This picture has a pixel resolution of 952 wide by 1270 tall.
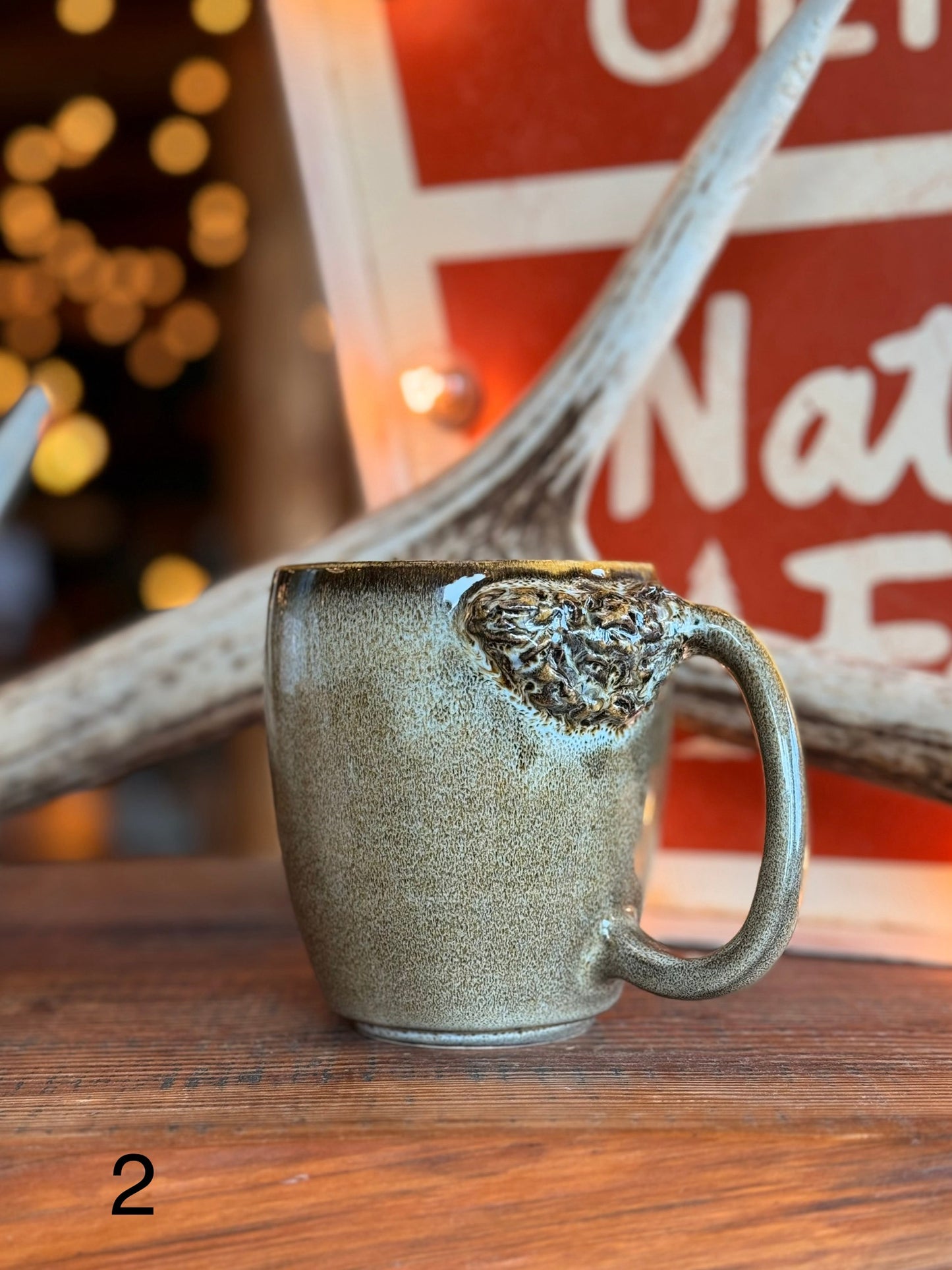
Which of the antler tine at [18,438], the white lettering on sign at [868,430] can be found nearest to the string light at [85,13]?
the antler tine at [18,438]

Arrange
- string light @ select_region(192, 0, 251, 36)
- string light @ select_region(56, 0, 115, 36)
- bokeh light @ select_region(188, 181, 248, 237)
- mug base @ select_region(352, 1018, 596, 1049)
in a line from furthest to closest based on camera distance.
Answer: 1. bokeh light @ select_region(188, 181, 248, 237)
2. string light @ select_region(56, 0, 115, 36)
3. string light @ select_region(192, 0, 251, 36)
4. mug base @ select_region(352, 1018, 596, 1049)

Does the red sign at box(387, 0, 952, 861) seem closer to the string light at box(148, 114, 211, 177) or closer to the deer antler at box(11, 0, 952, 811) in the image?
the deer antler at box(11, 0, 952, 811)

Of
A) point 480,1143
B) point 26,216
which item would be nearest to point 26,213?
point 26,216

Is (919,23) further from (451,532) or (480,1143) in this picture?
(480,1143)

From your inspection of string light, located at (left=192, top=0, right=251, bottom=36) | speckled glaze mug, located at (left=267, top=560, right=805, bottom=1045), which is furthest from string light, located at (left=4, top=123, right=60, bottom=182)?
speckled glaze mug, located at (left=267, top=560, right=805, bottom=1045)

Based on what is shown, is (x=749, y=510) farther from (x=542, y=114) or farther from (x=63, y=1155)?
(x=63, y=1155)

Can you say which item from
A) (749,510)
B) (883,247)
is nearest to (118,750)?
(749,510)
